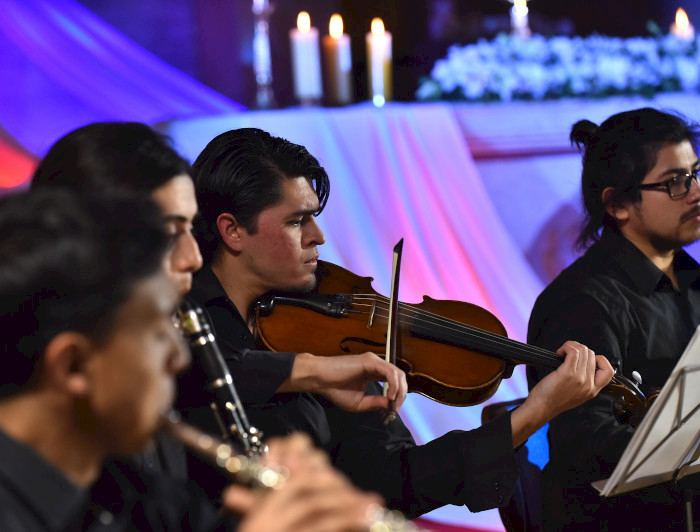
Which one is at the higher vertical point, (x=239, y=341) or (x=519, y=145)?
(x=239, y=341)

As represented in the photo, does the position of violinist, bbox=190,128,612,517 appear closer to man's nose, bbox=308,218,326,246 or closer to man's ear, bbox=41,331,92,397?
man's nose, bbox=308,218,326,246

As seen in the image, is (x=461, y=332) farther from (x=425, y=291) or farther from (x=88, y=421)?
(x=425, y=291)

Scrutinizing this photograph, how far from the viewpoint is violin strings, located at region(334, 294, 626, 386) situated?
6.30 ft

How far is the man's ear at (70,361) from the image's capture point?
897 millimetres

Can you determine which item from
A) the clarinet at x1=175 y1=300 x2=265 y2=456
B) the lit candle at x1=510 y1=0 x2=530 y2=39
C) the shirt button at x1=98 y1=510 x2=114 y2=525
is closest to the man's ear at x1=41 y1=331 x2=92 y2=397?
the shirt button at x1=98 y1=510 x2=114 y2=525

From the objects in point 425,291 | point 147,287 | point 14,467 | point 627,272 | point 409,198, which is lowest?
point 425,291

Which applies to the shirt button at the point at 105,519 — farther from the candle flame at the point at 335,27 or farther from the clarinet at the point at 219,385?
the candle flame at the point at 335,27

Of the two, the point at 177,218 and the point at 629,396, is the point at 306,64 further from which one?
the point at 177,218

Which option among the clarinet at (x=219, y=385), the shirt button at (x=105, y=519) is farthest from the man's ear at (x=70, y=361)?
the clarinet at (x=219, y=385)

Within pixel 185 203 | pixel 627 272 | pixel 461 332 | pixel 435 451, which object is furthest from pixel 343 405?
pixel 627 272

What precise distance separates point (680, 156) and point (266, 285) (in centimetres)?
131

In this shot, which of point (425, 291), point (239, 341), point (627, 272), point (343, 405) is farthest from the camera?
point (425, 291)

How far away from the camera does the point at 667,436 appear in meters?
1.54

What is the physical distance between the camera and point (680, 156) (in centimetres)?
249
